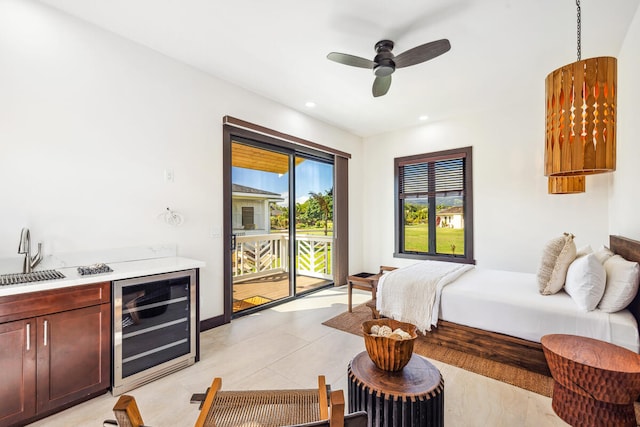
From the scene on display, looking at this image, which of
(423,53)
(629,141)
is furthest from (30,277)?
(629,141)

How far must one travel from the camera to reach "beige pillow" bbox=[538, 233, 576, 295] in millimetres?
2623

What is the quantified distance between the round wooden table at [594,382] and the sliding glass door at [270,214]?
3208mm

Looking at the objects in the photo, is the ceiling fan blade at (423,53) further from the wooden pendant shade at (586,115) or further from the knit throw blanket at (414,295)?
the knit throw blanket at (414,295)

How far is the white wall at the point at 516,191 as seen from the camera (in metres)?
3.91

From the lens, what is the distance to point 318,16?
8.27 ft

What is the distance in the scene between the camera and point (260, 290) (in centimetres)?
454

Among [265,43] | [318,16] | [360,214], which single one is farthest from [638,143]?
[360,214]

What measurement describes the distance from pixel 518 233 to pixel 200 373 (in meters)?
4.51

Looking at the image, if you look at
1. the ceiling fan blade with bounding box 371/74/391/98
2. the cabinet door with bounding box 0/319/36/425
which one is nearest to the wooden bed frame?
the ceiling fan blade with bounding box 371/74/391/98

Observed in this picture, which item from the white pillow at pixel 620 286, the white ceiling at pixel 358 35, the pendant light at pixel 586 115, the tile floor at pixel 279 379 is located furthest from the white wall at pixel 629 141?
the tile floor at pixel 279 379

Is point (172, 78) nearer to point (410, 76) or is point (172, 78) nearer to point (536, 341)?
point (410, 76)

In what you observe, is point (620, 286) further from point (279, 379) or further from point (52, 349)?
point (52, 349)

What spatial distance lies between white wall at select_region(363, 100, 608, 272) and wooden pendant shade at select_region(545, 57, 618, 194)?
7.70ft

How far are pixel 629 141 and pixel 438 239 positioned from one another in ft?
9.21
